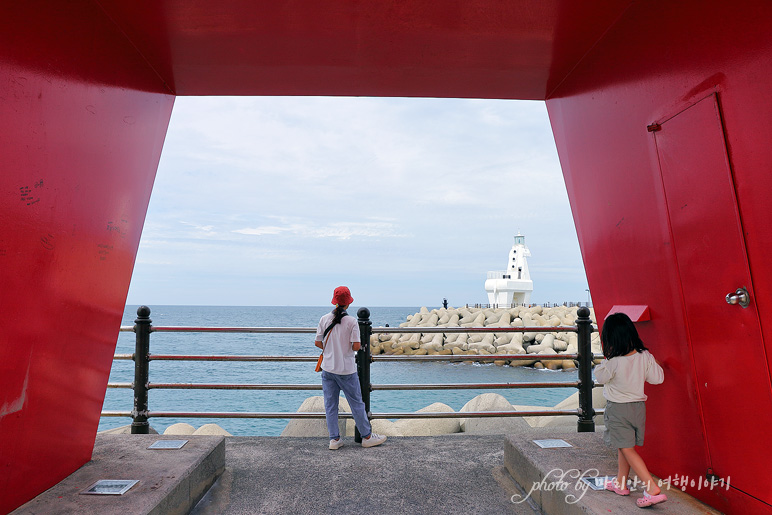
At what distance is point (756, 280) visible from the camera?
2.15 m

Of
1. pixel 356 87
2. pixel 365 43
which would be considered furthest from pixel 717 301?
pixel 356 87

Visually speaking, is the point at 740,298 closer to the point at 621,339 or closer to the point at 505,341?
the point at 621,339

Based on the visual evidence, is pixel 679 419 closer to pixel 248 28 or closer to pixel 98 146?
pixel 248 28

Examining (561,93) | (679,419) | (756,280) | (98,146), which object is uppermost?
(561,93)

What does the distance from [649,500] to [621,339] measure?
0.77 meters

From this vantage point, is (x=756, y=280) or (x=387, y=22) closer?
(x=756, y=280)

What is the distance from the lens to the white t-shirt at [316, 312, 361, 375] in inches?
156

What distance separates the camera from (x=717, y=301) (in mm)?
2383

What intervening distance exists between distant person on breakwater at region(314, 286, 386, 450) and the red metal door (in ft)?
7.62

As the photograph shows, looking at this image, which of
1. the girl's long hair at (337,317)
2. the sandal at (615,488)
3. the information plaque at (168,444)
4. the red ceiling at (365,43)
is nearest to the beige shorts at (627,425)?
the sandal at (615,488)

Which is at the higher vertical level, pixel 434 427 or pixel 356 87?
pixel 356 87

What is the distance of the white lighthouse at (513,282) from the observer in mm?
48312

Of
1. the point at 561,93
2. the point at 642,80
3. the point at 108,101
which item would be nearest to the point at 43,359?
the point at 108,101

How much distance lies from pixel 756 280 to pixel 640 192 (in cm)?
97
